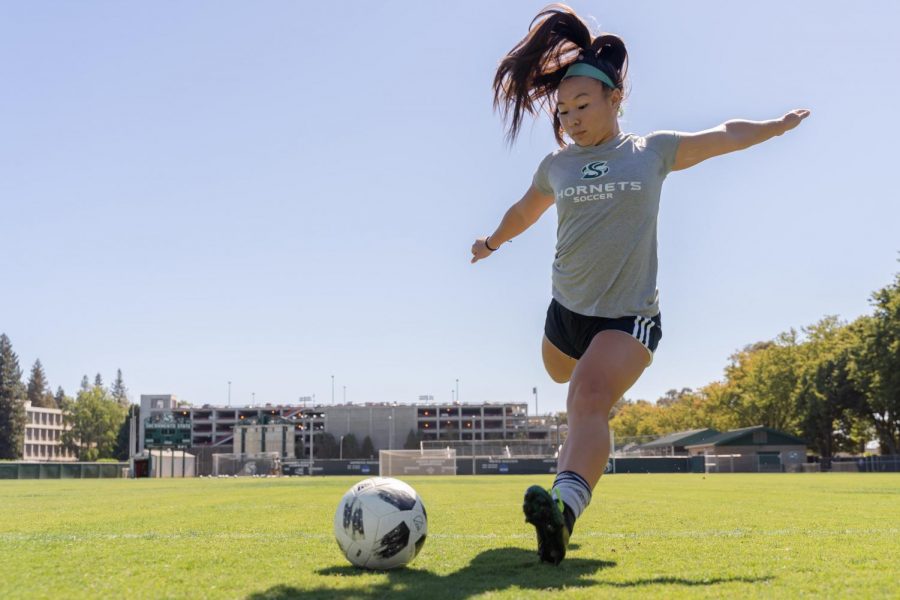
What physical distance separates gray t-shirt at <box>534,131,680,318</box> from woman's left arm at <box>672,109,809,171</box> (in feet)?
0.32

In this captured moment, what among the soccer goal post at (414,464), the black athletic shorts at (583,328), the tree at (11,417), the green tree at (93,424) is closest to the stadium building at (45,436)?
the green tree at (93,424)

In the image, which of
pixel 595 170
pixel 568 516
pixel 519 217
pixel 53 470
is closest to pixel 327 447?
pixel 53 470

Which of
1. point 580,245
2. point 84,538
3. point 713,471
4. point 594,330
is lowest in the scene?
point 713,471

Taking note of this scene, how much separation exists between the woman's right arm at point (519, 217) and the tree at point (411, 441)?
392 ft

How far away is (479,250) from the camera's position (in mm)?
5391

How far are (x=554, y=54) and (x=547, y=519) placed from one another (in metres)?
2.69

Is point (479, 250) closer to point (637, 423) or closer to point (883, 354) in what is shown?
point (883, 354)

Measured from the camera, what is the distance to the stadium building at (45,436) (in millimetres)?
144250

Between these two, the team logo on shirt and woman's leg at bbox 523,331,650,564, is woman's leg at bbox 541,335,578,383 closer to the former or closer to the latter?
woman's leg at bbox 523,331,650,564

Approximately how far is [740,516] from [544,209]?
3.98 meters

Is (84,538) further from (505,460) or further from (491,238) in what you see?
(505,460)

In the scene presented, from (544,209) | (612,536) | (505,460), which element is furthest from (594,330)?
(505,460)

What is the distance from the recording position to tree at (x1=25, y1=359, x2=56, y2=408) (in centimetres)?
16800

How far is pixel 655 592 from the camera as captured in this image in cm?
301
